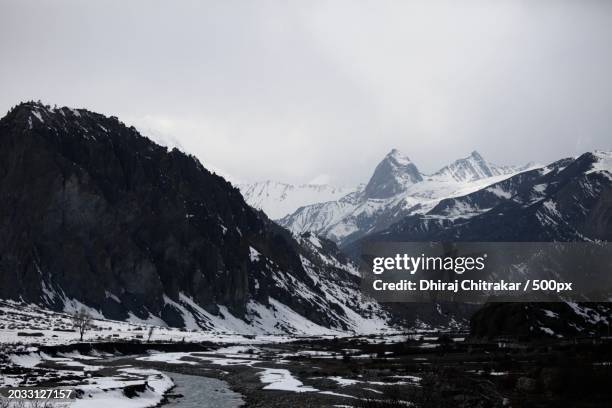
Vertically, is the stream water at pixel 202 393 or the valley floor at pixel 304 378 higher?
the valley floor at pixel 304 378

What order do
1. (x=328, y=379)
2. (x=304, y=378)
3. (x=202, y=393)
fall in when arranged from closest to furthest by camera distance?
(x=202, y=393) < (x=328, y=379) < (x=304, y=378)

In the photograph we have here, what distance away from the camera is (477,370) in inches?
3248

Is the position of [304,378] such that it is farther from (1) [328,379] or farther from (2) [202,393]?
(2) [202,393]

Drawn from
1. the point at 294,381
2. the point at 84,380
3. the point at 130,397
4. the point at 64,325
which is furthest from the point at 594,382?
the point at 64,325

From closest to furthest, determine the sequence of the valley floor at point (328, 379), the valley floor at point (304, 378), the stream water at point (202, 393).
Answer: the valley floor at point (304, 378) → the valley floor at point (328, 379) → the stream water at point (202, 393)

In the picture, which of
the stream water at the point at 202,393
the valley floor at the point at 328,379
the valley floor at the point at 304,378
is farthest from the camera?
the stream water at the point at 202,393

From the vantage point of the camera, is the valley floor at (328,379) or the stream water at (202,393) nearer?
the valley floor at (328,379)

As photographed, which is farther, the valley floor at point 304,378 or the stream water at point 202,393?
the stream water at point 202,393

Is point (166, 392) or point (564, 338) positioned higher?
point (564, 338)

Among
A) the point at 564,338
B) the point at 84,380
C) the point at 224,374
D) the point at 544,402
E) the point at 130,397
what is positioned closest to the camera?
the point at 544,402

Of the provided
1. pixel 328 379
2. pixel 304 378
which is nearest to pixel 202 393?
pixel 328 379

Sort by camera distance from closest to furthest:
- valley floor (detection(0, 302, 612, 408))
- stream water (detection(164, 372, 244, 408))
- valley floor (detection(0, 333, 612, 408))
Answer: valley floor (detection(0, 302, 612, 408)), valley floor (detection(0, 333, 612, 408)), stream water (detection(164, 372, 244, 408))

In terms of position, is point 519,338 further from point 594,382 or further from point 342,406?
point 342,406

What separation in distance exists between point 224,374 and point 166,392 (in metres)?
23.9
